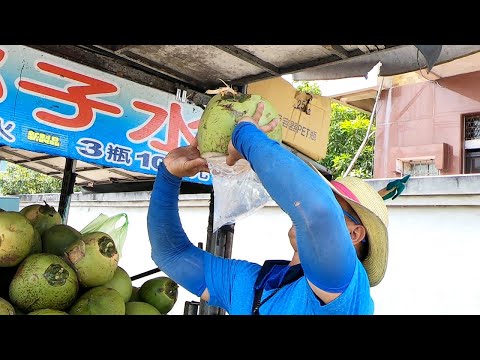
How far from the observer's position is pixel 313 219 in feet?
4.02

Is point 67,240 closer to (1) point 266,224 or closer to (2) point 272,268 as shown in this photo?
(2) point 272,268

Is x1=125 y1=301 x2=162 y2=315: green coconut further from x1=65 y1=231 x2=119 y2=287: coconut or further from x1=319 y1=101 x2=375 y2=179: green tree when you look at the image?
x1=319 y1=101 x2=375 y2=179: green tree

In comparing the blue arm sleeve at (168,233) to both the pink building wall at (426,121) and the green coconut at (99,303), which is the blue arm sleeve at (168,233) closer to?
the green coconut at (99,303)

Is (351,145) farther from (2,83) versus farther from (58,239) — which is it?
(58,239)

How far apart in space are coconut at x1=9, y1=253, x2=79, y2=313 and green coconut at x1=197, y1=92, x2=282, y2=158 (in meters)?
0.67

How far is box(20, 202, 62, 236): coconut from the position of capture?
6.77 ft

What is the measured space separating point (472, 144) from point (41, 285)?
903 cm

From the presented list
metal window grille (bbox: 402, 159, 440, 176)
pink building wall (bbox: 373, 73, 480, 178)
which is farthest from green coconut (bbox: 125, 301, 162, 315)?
metal window grille (bbox: 402, 159, 440, 176)

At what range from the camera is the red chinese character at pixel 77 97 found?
8.24ft

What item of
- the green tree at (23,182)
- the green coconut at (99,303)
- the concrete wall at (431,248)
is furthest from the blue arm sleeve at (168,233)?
the green tree at (23,182)

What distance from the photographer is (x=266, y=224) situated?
24.0 feet
